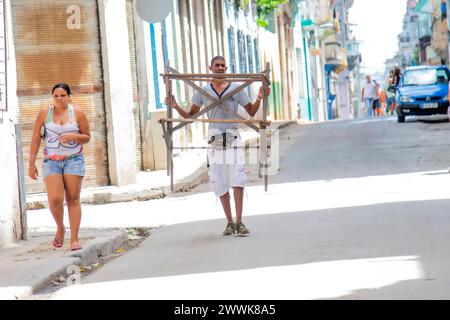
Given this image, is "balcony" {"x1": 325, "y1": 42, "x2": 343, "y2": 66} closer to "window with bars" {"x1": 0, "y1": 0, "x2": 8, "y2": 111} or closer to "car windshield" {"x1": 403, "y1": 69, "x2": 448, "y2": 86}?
"car windshield" {"x1": 403, "y1": 69, "x2": 448, "y2": 86}

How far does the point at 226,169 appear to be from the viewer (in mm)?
12398

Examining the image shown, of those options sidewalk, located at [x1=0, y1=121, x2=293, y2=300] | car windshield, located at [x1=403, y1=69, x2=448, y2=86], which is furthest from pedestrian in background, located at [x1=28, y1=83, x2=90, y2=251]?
car windshield, located at [x1=403, y1=69, x2=448, y2=86]

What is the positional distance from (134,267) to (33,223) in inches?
222

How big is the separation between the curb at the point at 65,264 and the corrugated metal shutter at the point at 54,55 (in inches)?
252

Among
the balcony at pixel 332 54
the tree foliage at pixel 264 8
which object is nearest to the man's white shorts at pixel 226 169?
the tree foliage at pixel 264 8

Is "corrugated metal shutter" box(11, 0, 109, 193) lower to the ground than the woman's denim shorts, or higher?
higher

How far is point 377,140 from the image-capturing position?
27266 mm

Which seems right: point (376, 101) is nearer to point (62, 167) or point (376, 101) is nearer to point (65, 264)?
point (62, 167)

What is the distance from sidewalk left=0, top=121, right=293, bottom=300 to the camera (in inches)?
374

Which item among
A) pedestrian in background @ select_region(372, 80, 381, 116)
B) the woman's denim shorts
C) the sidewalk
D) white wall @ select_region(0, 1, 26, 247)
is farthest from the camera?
pedestrian in background @ select_region(372, 80, 381, 116)

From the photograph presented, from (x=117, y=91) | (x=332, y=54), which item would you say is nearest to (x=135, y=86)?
(x=117, y=91)

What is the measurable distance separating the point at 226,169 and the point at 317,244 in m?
2.00

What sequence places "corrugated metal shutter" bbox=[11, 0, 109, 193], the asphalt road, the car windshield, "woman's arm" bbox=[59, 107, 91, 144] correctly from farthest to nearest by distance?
the car windshield, "corrugated metal shutter" bbox=[11, 0, 109, 193], "woman's arm" bbox=[59, 107, 91, 144], the asphalt road

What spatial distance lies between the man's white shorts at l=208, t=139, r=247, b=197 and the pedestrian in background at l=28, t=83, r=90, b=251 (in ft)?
5.10
